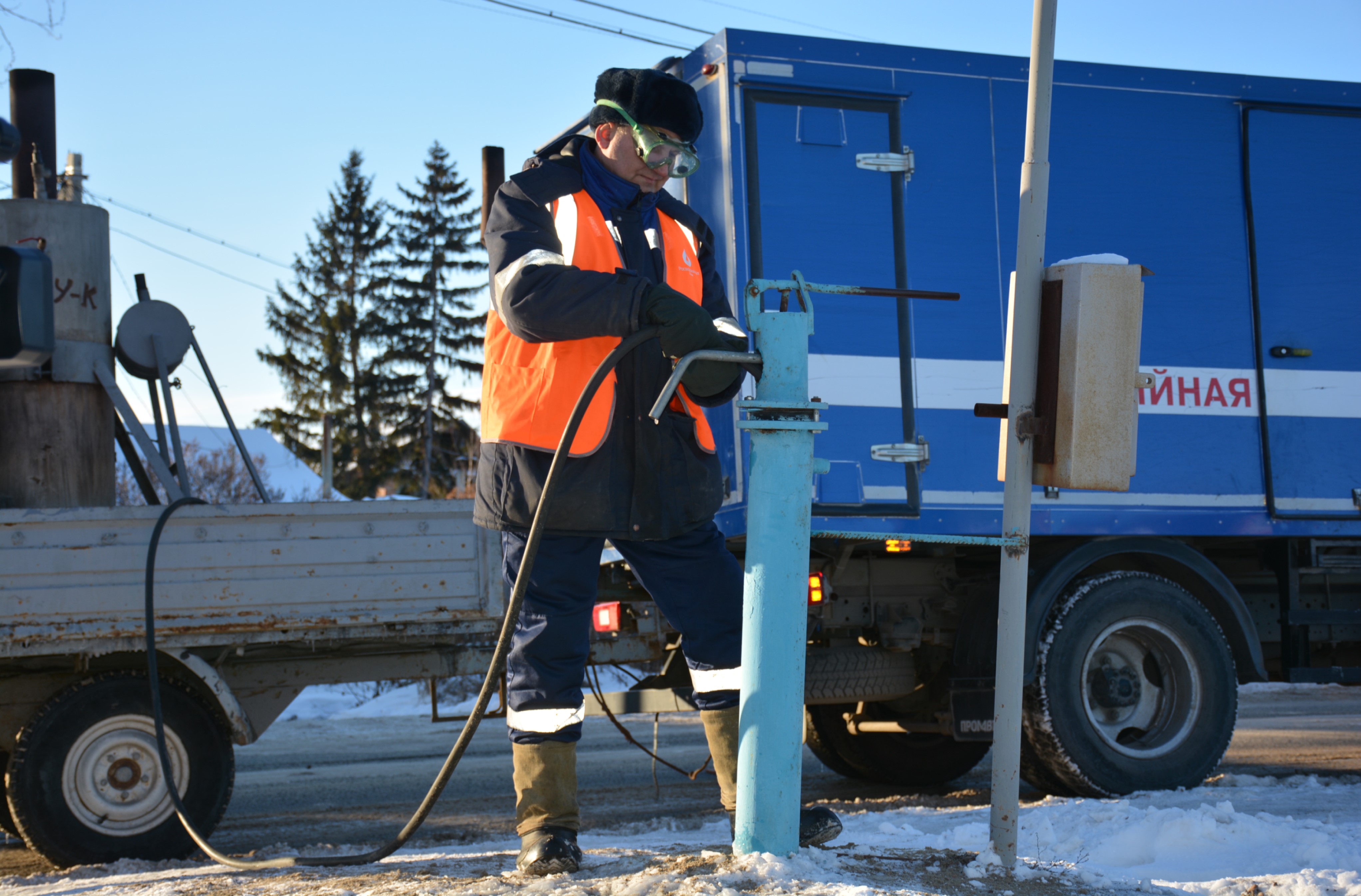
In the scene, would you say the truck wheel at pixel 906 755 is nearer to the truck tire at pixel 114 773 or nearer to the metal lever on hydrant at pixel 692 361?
the truck tire at pixel 114 773

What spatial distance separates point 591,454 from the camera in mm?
2986

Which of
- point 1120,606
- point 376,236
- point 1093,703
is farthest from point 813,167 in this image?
point 376,236

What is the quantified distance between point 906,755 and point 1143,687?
136 centimetres

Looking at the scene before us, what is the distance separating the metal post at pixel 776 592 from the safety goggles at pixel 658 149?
0.52 metres

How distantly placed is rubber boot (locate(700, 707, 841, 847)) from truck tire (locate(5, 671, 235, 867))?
8.17 feet

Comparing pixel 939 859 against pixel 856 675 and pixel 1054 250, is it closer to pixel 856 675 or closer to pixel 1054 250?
pixel 856 675

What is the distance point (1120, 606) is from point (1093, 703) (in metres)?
0.47

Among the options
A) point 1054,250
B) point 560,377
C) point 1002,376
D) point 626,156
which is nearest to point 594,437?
point 560,377

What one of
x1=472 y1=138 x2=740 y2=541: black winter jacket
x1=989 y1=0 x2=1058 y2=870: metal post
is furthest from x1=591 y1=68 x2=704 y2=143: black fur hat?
x1=989 y1=0 x2=1058 y2=870: metal post

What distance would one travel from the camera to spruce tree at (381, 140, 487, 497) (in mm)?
34906

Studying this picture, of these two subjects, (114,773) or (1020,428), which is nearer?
(1020,428)

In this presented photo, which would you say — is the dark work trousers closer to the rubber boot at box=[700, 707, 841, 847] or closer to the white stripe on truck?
the rubber boot at box=[700, 707, 841, 847]

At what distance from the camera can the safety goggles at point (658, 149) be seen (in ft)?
A: 10.1

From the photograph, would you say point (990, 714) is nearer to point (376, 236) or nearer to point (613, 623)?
point (613, 623)
